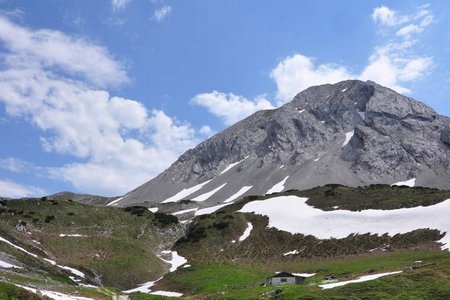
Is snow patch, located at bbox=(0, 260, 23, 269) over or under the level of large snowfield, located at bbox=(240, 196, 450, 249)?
under

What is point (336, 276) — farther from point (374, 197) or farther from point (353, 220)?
point (374, 197)

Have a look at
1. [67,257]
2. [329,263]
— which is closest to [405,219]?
[329,263]

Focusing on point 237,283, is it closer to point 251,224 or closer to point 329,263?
point 329,263

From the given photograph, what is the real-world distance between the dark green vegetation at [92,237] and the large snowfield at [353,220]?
27.3m

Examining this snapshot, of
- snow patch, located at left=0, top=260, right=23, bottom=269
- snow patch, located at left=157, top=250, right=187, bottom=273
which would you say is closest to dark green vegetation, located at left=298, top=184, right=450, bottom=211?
snow patch, located at left=157, top=250, right=187, bottom=273

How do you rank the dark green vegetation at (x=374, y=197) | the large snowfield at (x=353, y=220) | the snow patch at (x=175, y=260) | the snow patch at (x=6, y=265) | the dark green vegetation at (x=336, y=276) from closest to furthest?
the dark green vegetation at (x=336, y=276) → the snow patch at (x=6, y=265) → the large snowfield at (x=353, y=220) → the snow patch at (x=175, y=260) → the dark green vegetation at (x=374, y=197)

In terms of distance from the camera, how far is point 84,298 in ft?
159

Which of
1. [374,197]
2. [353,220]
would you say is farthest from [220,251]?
[374,197]

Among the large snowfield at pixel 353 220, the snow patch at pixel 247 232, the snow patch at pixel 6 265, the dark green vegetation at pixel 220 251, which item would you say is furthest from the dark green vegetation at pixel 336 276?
the snow patch at pixel 6 265

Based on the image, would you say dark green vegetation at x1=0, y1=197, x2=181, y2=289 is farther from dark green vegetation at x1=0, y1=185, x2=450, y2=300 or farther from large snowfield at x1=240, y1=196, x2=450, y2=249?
large snowfield at x1=240, y1=196, x2=450, y2=249

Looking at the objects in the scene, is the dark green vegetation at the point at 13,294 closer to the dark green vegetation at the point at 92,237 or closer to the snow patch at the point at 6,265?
the snow patch at the point at 6,265

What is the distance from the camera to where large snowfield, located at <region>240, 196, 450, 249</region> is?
310 ft

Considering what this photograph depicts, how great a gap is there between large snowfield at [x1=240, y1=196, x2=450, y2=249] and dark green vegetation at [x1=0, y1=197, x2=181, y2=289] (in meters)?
27.3

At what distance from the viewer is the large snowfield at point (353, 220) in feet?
310
